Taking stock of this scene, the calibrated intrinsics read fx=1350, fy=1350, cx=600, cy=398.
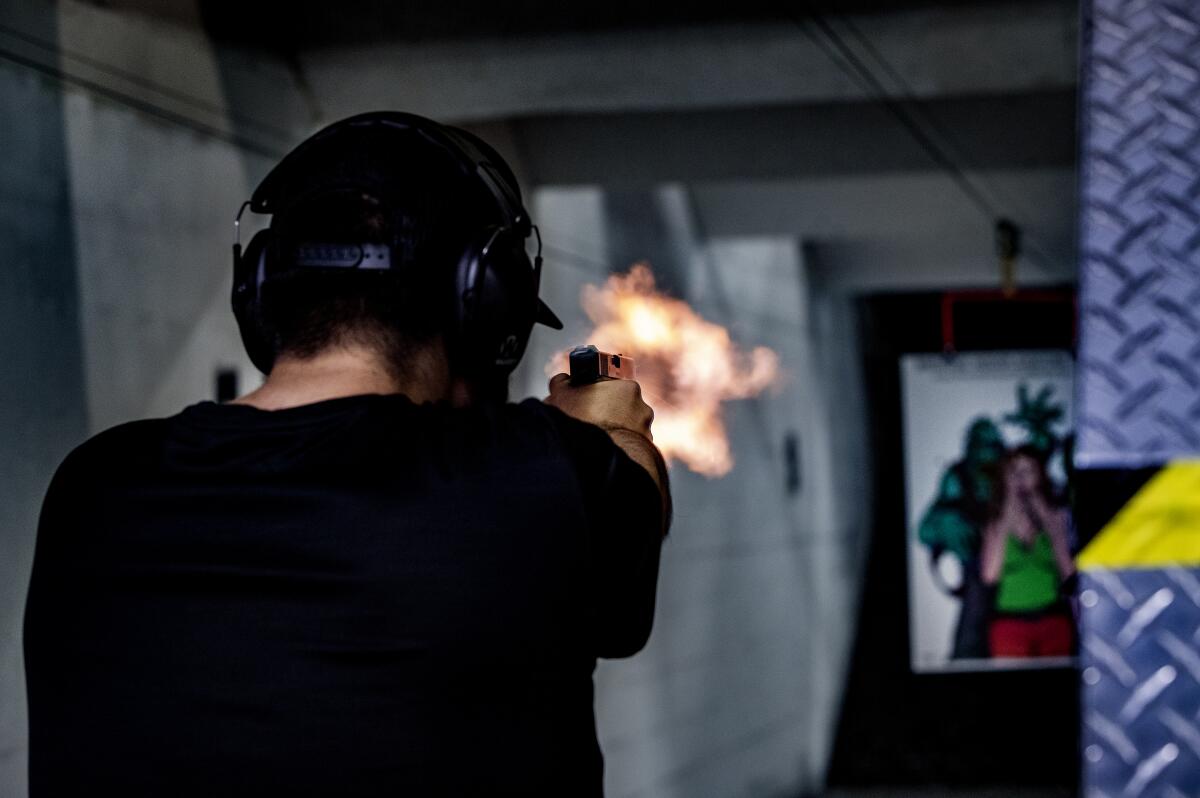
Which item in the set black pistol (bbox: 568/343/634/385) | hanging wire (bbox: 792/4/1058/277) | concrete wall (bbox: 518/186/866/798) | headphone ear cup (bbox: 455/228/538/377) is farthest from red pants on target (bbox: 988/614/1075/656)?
headphone ear cup (bbox: 455/228/538/377)

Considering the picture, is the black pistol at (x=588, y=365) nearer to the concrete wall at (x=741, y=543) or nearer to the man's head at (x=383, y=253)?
the man's head at (x=383, y=253)

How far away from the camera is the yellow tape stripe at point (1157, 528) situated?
1.05 metres

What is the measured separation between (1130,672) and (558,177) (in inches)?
178

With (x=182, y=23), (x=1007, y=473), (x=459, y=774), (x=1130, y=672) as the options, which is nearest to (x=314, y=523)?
(x=459, y=774)

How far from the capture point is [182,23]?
332cm

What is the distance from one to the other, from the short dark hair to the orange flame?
2.54m

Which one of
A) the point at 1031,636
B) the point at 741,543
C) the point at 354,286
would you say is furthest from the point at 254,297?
the point at 1031,636

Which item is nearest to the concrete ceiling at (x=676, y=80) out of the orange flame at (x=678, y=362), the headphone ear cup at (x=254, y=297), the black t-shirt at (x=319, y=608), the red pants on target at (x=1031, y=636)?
the orange flame at (x=678, y=362)

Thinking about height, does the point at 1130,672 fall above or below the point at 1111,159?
below

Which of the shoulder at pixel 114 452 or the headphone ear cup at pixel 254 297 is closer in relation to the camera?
the shoulder at pixel 114 452

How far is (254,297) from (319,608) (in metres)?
0.37

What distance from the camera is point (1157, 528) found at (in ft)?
3.47

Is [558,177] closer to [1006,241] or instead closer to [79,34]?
[79,34]

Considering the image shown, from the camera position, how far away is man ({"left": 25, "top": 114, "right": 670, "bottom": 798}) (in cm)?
103
